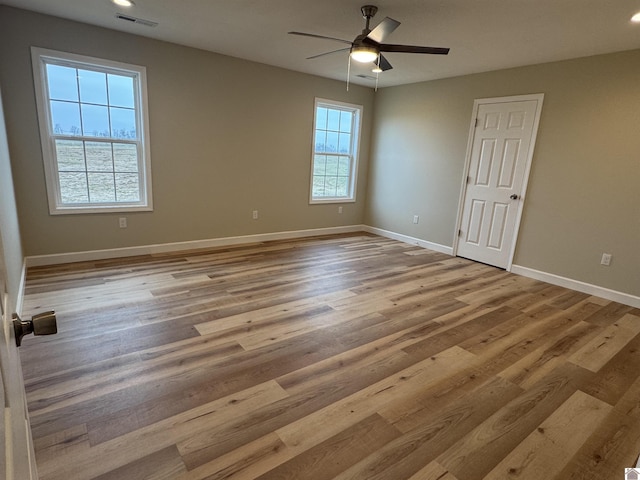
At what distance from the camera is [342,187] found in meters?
6.39

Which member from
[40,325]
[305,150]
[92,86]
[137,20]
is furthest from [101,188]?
[40,325]

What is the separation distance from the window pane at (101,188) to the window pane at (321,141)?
3056mm

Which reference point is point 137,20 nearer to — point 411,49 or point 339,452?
point 411,49

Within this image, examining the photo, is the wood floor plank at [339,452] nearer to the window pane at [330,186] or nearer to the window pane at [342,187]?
the window pane at [330,186]

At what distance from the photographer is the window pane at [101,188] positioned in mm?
4057

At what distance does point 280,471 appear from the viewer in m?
1.55

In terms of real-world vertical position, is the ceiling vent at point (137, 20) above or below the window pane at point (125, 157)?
above

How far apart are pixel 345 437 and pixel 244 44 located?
4.08 m

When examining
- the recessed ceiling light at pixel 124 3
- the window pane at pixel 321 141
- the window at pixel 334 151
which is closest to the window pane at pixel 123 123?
the recessed ceiling light at pixel 124 3

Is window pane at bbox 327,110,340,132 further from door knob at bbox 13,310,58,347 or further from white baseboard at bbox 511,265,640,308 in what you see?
door knob at bbox 13,310,58,347

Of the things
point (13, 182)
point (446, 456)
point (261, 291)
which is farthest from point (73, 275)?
point (446, 456)

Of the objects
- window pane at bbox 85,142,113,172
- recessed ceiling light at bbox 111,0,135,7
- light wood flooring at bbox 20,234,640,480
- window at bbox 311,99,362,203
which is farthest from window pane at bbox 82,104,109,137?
window at bbox 311,99,362,203

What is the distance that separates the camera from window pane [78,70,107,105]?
3811 millimetres

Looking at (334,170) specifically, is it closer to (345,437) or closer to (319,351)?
(319,351)
